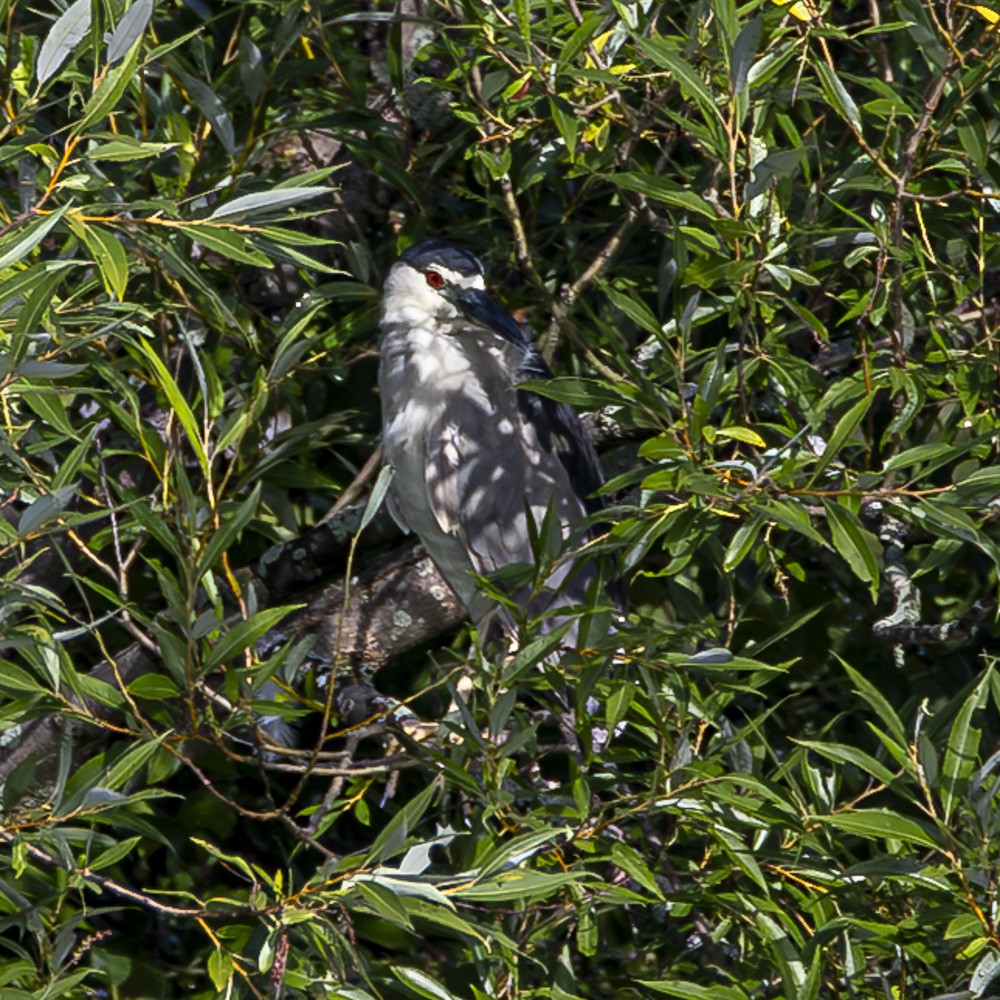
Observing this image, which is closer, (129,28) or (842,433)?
(129,28)

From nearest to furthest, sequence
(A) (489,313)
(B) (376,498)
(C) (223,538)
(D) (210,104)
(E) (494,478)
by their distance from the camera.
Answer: (C) (223,538) < (B) (376,498) < (D) (210,104) < (A) (489,313) < (E) (494,478)

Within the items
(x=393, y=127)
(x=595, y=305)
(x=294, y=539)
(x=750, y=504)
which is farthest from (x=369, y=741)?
(x=750, y=504)

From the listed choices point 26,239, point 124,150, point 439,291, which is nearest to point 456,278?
point 439,291

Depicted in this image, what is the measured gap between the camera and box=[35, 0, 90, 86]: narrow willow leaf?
133cm

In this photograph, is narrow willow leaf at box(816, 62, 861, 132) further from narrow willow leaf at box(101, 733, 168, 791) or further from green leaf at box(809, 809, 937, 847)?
narrow willow leaf at box(101, 733, 168, 791)

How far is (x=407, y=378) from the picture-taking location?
2.71 m

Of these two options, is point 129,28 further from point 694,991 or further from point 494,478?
point 494,478

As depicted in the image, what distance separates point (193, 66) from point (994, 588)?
149 cm

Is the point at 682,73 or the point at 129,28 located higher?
the point at 129,28

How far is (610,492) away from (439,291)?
1.12m

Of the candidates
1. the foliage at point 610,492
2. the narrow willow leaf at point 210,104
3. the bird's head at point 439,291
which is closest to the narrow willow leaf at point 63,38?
the foliage at point 610,492

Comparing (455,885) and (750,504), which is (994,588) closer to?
(750,504)

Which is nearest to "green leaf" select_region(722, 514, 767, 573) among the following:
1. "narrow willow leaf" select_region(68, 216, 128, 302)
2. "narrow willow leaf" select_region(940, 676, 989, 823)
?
"narrow willow leaf" select_region(940, 676, 989, 823)

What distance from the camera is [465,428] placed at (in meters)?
2.79
